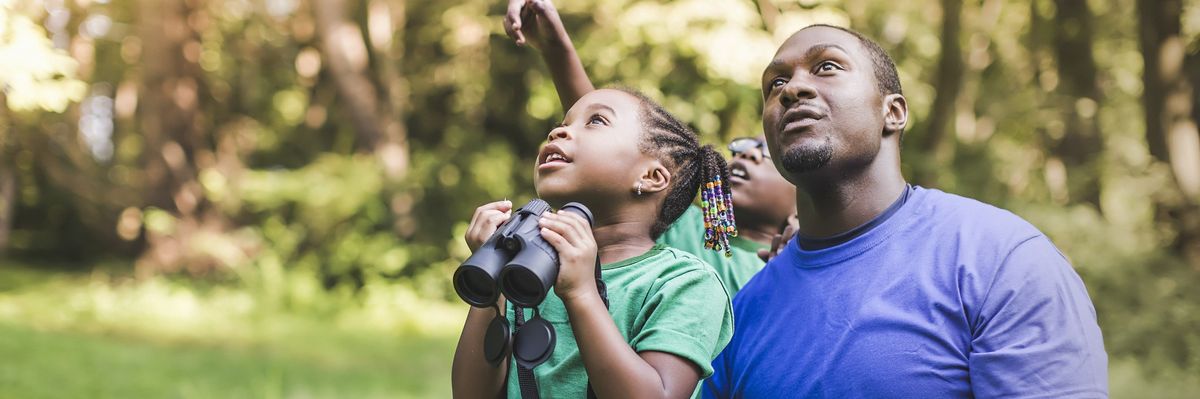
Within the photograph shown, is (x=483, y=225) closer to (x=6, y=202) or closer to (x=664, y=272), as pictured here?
(x=664, y=272)

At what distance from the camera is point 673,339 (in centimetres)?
199

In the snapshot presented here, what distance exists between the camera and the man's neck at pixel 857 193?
2.10 metres

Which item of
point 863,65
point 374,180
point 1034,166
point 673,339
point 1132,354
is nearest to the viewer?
point 673,339

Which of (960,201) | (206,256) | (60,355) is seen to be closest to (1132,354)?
(960,201)

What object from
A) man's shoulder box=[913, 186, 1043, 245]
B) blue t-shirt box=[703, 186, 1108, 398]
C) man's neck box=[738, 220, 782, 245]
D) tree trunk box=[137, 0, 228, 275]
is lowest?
blue t-shirt box=[703, 186, 1108, 398]

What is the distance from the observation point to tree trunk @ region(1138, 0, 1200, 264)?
9938 millimetres

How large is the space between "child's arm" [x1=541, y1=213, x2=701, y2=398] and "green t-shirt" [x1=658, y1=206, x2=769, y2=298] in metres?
1.21

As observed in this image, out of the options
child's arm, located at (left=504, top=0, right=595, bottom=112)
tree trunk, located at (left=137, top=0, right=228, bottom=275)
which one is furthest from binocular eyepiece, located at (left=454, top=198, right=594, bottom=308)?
tree trunk, located at (left=137, top=0, right=228, bottom=275)

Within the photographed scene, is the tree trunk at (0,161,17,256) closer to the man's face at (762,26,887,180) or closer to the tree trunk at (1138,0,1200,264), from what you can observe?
the tree trunk at (1138,0,1200,264)

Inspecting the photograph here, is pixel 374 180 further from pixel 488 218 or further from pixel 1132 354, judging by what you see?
pixel 488 218

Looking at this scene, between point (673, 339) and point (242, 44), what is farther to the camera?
point (242, 44)

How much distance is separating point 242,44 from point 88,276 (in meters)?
4.44

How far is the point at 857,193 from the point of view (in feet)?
6.93

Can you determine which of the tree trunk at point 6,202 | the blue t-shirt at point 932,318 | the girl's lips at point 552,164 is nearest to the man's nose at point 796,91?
the blue t-shirt at point 932,318
